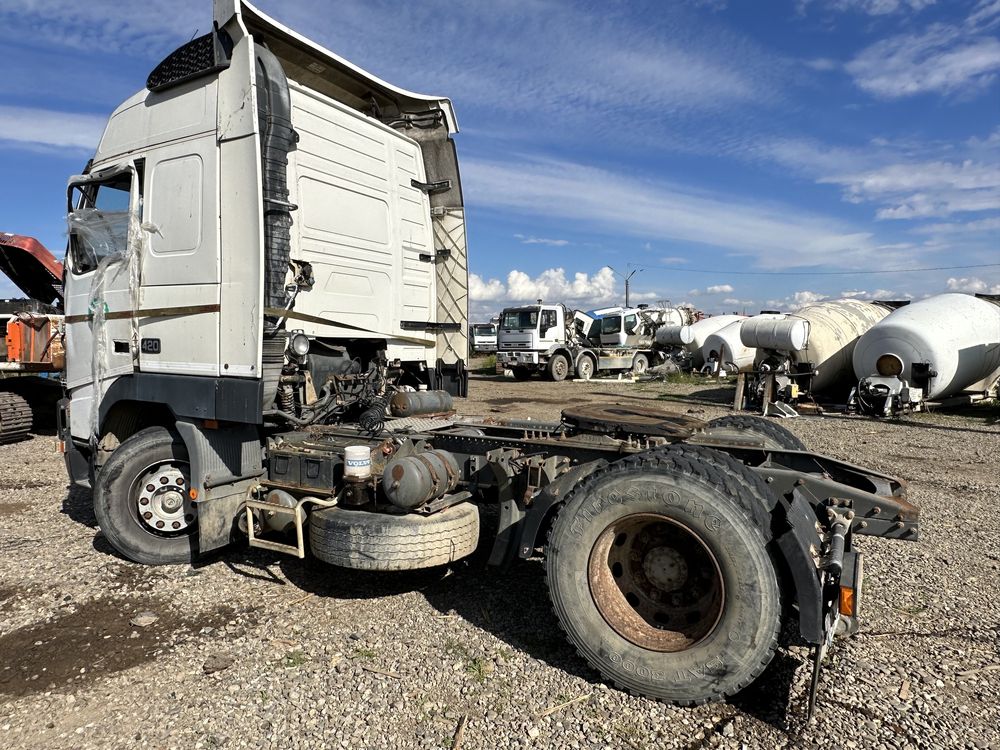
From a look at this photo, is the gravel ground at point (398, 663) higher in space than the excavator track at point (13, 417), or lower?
lower

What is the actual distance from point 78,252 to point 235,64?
89.4 inches

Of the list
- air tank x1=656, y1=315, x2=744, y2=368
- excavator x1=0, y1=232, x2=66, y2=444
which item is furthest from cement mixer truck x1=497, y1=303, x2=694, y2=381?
excavator x1=0, y1=232, x2=66, y2=444

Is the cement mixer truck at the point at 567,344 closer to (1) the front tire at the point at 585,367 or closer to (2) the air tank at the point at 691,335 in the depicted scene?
(1) the front tire at the point at 585,367

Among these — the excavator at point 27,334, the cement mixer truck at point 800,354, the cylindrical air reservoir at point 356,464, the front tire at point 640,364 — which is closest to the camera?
the cylindrical air reservoir at point 356,464

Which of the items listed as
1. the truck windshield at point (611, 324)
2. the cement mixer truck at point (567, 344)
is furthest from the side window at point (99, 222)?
the truck windshield at point (611, 324)

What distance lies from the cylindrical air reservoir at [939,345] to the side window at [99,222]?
14.0 metres

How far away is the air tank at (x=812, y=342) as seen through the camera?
1510cm

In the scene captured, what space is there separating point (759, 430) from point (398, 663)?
2.80m

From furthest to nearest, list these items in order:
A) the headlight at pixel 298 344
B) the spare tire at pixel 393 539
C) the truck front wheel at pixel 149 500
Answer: the truck front wheel at pixel 149 500
the headlight at pixel 298 344
the spare tire at pixel 393 539

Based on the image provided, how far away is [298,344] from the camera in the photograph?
14.3ft

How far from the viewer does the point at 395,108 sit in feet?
18.3

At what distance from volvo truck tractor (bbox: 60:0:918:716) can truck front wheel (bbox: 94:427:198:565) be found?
0.05ft

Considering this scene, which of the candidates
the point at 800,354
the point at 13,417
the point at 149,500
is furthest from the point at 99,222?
the point at 800,354

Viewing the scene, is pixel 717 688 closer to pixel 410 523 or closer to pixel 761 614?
pixel 761 614
